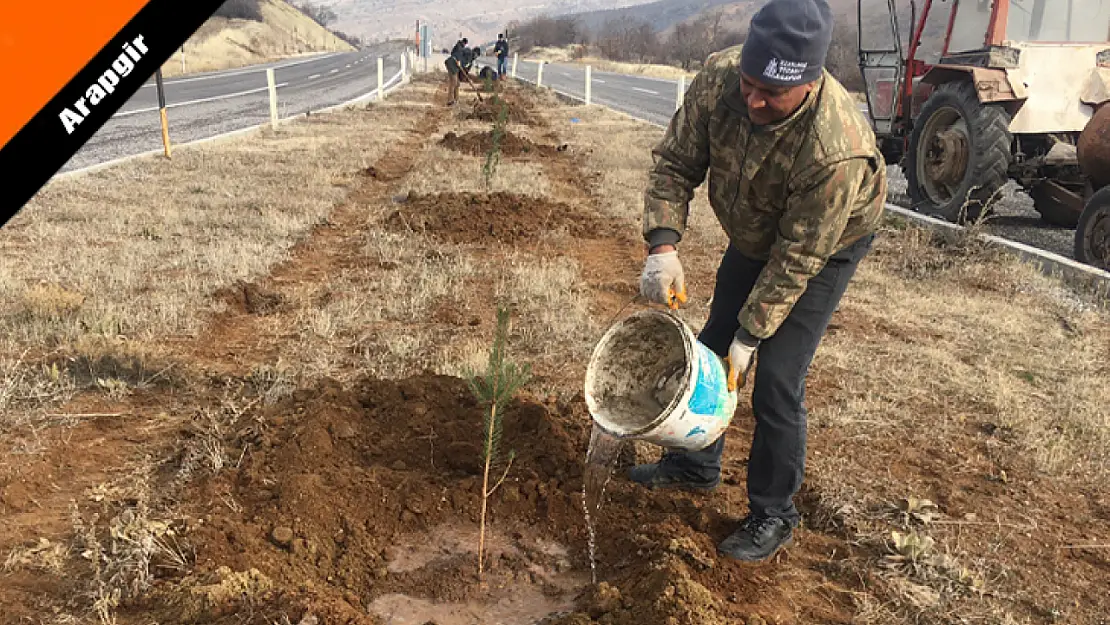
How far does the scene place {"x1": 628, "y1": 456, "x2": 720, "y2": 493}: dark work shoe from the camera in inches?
128

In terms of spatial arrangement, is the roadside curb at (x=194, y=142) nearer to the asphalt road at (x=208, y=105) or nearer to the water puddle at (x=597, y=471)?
the asphalt road at (x=208, y=105)

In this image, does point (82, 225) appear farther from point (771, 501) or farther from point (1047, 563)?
point (1047, 563)

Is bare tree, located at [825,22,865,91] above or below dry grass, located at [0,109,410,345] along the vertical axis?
above

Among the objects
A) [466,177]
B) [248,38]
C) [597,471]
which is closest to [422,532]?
[597,471]

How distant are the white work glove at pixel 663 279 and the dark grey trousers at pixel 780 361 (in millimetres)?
301

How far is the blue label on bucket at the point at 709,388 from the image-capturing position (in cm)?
254

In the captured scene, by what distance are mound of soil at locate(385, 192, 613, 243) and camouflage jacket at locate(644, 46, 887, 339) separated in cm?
442

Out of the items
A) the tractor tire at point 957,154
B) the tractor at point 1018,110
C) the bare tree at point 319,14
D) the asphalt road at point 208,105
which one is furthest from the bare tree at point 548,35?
the tractor at point 1018,110

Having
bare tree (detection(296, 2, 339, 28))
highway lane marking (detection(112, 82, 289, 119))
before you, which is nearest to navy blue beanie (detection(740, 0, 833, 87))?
highway lane marking (detection(112, 82, 289, 119))

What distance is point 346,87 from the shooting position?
28.4 metres

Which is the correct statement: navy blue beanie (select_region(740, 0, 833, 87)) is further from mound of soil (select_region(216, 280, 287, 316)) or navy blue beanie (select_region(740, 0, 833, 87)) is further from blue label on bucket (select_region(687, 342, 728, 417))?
mound of soil (select_region(216, 280, 287, 316))

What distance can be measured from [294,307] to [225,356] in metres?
0.90

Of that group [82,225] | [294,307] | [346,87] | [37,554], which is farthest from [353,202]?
[346,87]

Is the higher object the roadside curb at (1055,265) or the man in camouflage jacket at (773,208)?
the man in camouflage jacket at (773,208)
